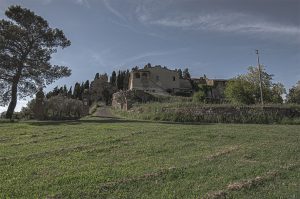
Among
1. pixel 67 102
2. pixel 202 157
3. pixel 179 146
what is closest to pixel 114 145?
pixel 179 146

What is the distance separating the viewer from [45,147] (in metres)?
15.2

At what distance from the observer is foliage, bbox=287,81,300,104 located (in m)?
76.3

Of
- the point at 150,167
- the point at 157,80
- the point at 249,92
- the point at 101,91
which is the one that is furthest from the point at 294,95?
the point at 150,167

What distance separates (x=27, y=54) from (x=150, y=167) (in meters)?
31.7

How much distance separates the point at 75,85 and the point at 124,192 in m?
93.0

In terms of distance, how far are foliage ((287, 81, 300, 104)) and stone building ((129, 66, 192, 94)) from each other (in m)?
21.5

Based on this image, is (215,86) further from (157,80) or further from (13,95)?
(13,95)

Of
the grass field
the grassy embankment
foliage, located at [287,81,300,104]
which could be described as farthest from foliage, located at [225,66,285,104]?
the grass field

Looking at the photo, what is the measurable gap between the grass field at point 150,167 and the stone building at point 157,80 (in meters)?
72.5

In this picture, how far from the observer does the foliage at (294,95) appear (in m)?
76.3

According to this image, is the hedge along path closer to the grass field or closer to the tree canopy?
the grass field

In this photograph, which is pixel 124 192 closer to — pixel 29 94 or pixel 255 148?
pixel 255 148

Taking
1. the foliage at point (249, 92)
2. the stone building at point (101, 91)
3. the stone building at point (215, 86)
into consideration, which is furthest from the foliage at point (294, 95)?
the stone building at point (101, 91)

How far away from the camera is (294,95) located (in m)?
78.7
